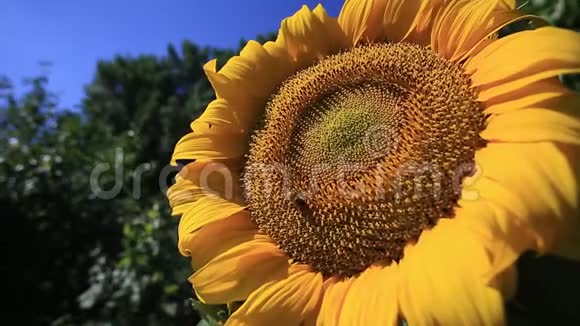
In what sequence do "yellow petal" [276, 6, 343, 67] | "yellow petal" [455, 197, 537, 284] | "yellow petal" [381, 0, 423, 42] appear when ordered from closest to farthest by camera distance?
"yellow petal" [455, 197, 537, 284], "yellow petal" [381, 0, 423, 42], "yellow petal" [276, 6, 343, 67]

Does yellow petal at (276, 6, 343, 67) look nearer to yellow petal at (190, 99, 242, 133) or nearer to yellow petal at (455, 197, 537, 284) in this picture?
yellow petal at (190, 99, 242, 133)

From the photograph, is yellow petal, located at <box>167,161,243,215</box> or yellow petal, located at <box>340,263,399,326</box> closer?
yellow petal, located at <box>340,263,399,326</box>

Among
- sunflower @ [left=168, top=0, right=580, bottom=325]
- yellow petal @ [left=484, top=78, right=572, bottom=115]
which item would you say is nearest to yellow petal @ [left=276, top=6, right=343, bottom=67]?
sunflower @ [left=168, top=0, right=580, bottom=325]

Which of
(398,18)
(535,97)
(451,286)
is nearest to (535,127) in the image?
(535,97)

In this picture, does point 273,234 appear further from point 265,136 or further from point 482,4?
point 482,4

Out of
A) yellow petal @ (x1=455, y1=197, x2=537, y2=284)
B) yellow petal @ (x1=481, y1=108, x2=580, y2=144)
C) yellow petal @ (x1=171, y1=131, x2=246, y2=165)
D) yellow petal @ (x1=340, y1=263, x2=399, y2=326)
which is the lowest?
yellow petal @ (x1=340, y1=263, x2=399, y2=326)

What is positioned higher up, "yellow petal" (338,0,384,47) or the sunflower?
"yellow petal" (338,0,384,47)

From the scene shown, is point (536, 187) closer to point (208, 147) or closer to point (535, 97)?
point (535, 97)
